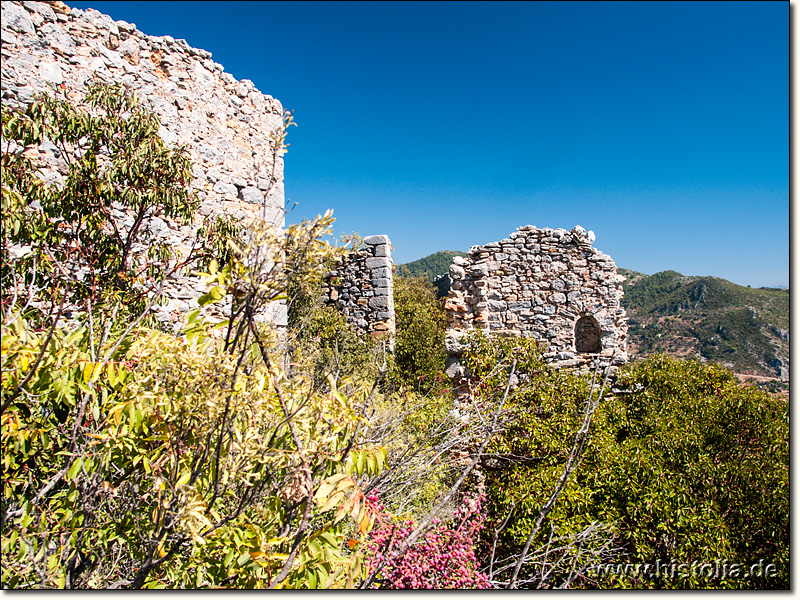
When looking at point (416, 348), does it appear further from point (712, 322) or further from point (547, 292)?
A: point (712, 322)

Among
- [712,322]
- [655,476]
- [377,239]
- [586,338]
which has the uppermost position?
[377,239]

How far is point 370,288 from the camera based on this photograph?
351 inches

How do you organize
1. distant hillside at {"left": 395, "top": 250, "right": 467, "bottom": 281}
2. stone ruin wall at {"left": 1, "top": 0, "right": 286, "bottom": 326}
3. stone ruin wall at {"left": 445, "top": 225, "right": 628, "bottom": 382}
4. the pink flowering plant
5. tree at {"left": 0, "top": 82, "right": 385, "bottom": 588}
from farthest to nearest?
distant hillside at {"left": 395, "top": 250, "right": 467, "bottom": 281} < stone ruin wall at {"left": 445, "top": 225, "right": 628, "bottom": 382} < stone ruin wall at {"left": 1, "top": 0, "right": 286, "bottom": 326} < the pink flowering plant < tree at {"left": 0, "top": 82, "right": 385, "bottom": 588}

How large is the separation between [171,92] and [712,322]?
25.0m

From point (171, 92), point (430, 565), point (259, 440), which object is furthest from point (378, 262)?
point (259, 440)

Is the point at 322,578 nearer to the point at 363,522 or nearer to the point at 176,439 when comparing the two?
the point at 363,522

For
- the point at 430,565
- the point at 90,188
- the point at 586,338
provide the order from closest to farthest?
the point at 90,188 → the point at 430,565 → the point at 586,338

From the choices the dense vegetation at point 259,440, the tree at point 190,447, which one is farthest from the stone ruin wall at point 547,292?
the tree at point 190,447

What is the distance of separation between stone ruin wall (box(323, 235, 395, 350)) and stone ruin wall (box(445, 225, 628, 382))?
2.16 m

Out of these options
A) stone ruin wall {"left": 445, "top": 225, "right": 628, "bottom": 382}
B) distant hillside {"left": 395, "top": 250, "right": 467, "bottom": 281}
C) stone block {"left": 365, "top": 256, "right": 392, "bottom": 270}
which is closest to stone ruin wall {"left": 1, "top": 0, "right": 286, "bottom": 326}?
stone ruin wall {"left": 445, "top": 225, "right": 628, "bottom": 382}

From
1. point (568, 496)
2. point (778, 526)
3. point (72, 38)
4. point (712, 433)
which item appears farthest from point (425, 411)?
point (72, 38)

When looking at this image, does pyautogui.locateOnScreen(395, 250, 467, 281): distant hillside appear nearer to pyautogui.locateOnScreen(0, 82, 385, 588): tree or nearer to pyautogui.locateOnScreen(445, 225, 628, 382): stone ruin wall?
pyautogui.locateOnScreen(445, 225, 628, 382): stone ruin wall

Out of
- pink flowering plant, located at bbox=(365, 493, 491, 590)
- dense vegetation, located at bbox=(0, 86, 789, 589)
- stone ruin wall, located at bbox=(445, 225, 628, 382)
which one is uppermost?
stone ruin wall, located at bbox=(445, 225, 628, 382)

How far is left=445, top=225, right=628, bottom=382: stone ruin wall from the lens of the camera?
6617 millimetres
